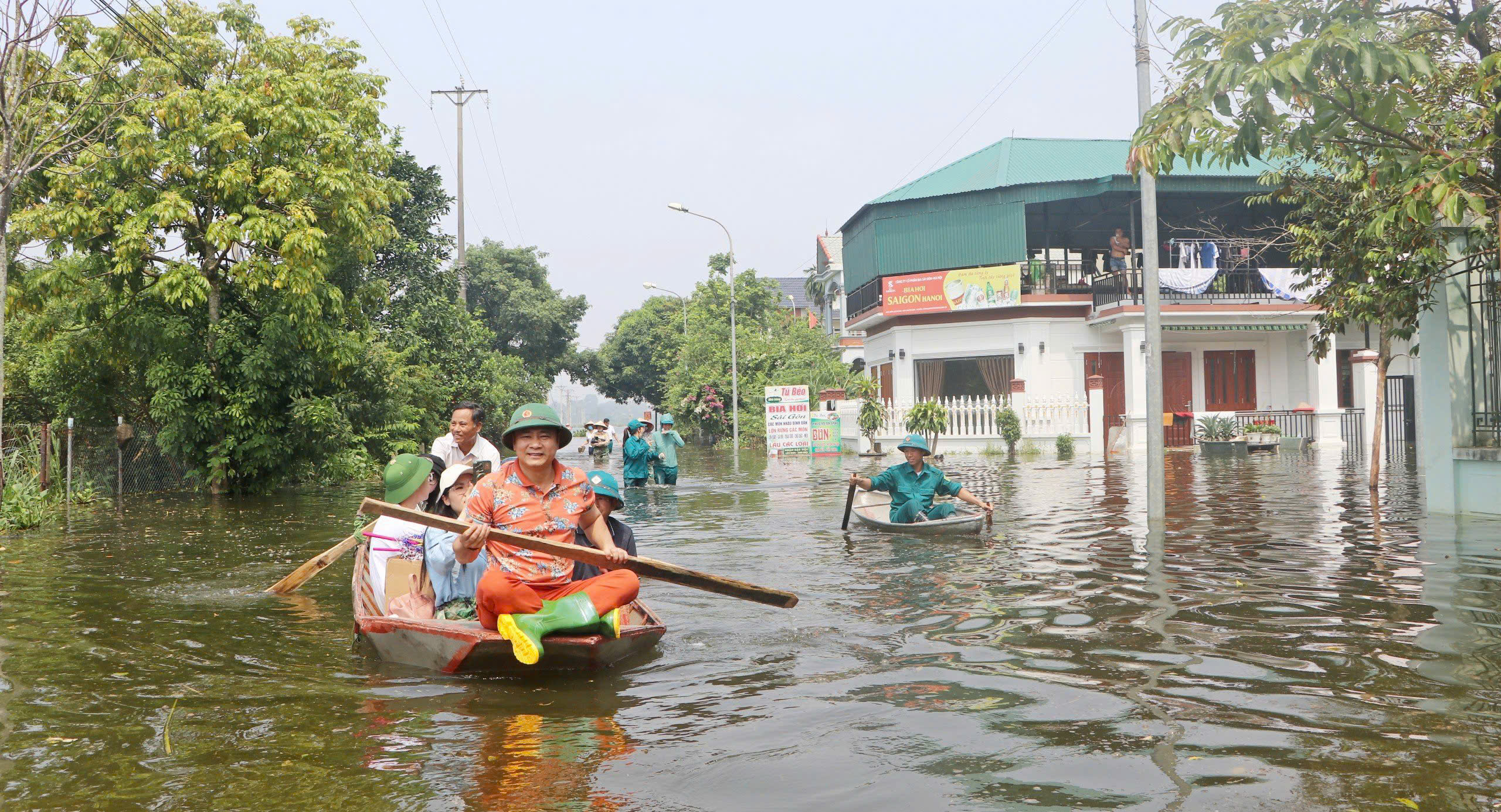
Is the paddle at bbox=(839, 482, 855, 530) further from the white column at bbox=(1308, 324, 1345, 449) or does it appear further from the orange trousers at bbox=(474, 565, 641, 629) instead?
the white column at bbox=(1308, 324, 1345, 449)

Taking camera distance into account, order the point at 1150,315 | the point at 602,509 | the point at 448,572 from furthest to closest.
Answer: the point at 1150,315 < the point at 448,572 < the point at 602,509

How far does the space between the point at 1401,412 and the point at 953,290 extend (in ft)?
40.8

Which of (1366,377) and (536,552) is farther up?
(1366,377)

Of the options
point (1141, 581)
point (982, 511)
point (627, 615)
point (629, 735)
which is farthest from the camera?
point (982, 511)

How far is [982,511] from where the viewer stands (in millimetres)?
12125

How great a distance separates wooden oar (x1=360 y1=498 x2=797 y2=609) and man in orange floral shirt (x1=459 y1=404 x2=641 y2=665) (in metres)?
0.08

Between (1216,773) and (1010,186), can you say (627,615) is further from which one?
(1010,186)

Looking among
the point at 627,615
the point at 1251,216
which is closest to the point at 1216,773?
the point at 627,615

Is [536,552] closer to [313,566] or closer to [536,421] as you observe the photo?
[536,421]

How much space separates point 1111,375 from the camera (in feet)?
114

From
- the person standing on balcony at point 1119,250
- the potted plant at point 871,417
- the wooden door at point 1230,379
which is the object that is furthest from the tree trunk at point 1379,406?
the wooden door at point 1230,379

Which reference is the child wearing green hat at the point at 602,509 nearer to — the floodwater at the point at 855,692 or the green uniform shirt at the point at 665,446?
the floodwater at the point at 855,692

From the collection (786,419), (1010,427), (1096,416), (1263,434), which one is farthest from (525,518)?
(786,419)

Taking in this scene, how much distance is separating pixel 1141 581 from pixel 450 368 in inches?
983
